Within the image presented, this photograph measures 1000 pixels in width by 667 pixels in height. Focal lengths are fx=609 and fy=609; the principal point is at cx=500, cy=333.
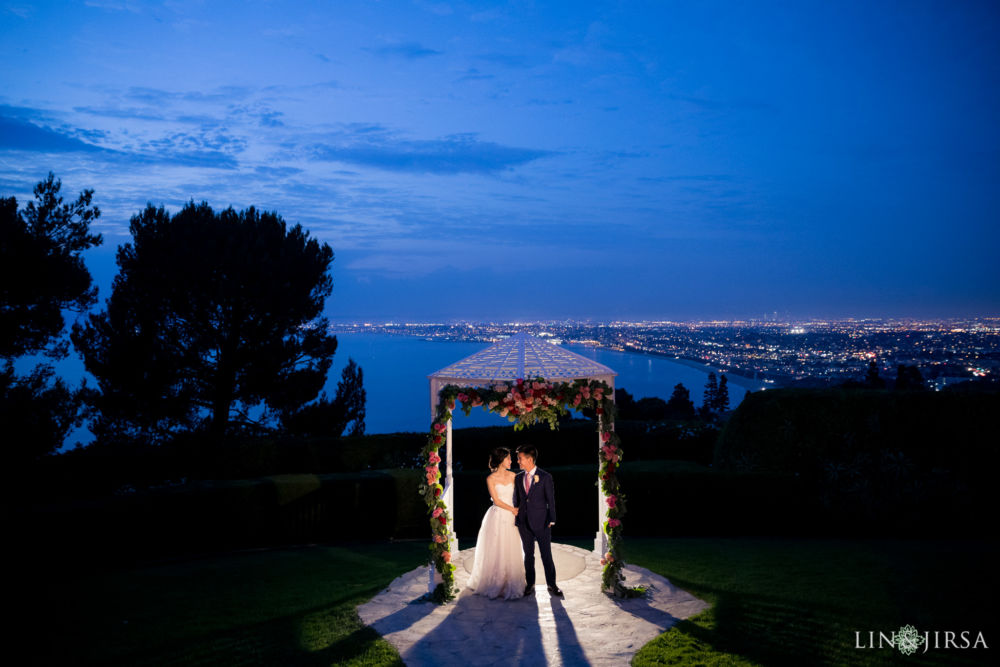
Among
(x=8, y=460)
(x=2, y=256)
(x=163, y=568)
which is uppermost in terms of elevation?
(x=2, y=256)

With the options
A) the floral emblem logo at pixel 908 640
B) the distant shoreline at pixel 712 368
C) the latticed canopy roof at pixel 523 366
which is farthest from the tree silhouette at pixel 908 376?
the floral emblem logo at pixel 908 640

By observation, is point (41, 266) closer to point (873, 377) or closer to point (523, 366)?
point (523, 366)

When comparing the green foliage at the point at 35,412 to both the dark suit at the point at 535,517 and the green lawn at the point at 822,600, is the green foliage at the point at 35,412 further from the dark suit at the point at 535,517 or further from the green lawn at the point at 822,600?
the green lawn at the point at 822,600

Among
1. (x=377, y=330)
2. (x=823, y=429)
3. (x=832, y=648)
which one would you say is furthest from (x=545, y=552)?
(x=377, y=330)

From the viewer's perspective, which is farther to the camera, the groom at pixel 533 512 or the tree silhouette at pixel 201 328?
the tree silhouette at pixel 201 328

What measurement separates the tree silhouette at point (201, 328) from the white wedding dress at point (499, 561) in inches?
435

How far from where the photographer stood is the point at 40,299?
13.9m

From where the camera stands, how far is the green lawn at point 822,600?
234 inches

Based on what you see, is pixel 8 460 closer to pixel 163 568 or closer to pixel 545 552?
pixel 163 568

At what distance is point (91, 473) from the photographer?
1259 cm

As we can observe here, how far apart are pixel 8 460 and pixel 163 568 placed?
13.9ft

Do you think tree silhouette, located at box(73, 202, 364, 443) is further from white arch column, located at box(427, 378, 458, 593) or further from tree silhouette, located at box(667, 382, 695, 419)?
tree silhouette, located at box(667, 382, 695, 419)

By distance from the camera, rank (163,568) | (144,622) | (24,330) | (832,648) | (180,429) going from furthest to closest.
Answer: (180,429)
(24,330)
(163,568)
(144,622)
(832,648)

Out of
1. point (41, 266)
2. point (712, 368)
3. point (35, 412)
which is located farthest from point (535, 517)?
point (712, 368)
